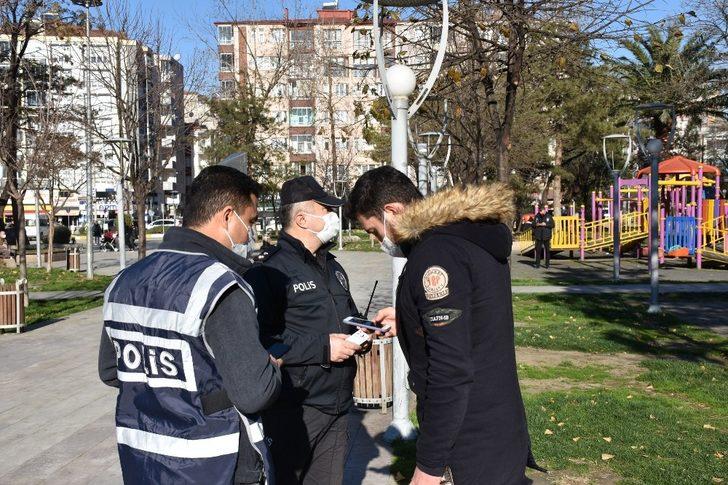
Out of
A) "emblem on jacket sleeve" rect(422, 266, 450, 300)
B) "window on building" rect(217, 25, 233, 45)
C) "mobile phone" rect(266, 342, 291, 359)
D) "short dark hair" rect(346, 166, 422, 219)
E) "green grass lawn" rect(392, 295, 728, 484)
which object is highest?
"window on building" rect(217, 25, 233, 45)

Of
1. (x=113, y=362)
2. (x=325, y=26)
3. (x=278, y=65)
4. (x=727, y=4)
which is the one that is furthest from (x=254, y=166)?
(x=113, y=362)

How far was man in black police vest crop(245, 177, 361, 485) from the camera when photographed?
10.9 ft

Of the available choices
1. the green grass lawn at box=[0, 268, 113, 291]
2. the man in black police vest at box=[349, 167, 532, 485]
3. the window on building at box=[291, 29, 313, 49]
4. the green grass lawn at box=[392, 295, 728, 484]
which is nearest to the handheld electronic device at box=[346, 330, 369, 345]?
the man in black police vest at box=[349, 167, 532, 485]

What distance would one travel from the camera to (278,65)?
3900 cm

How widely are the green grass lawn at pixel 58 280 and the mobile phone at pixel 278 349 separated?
729 inches

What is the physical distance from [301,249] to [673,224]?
2403cm

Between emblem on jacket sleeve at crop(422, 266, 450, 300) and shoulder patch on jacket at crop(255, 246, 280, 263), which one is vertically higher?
shoulder patch on jacket at crop(255, 246, 280, 263)

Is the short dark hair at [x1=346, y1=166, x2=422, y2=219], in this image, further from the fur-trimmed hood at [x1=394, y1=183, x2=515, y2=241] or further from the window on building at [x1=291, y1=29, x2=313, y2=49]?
the window on building at [x1=291, y1=29, x2=313, y2=49]

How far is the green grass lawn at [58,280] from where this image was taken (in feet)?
68.9

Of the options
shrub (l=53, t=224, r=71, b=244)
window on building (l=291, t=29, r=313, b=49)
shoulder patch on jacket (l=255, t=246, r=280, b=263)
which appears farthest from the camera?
shrub (l=53, t=224, r=71, b=244)

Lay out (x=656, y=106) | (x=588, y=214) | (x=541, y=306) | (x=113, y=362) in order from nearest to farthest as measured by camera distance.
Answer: (x=113, y=362)
(x=541, y=306)
(x=656, y=106)
(x=588, y=214)

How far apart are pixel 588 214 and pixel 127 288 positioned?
190 ft

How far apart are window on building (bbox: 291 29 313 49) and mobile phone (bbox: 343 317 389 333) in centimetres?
3789

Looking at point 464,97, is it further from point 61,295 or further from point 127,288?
point 127,288
